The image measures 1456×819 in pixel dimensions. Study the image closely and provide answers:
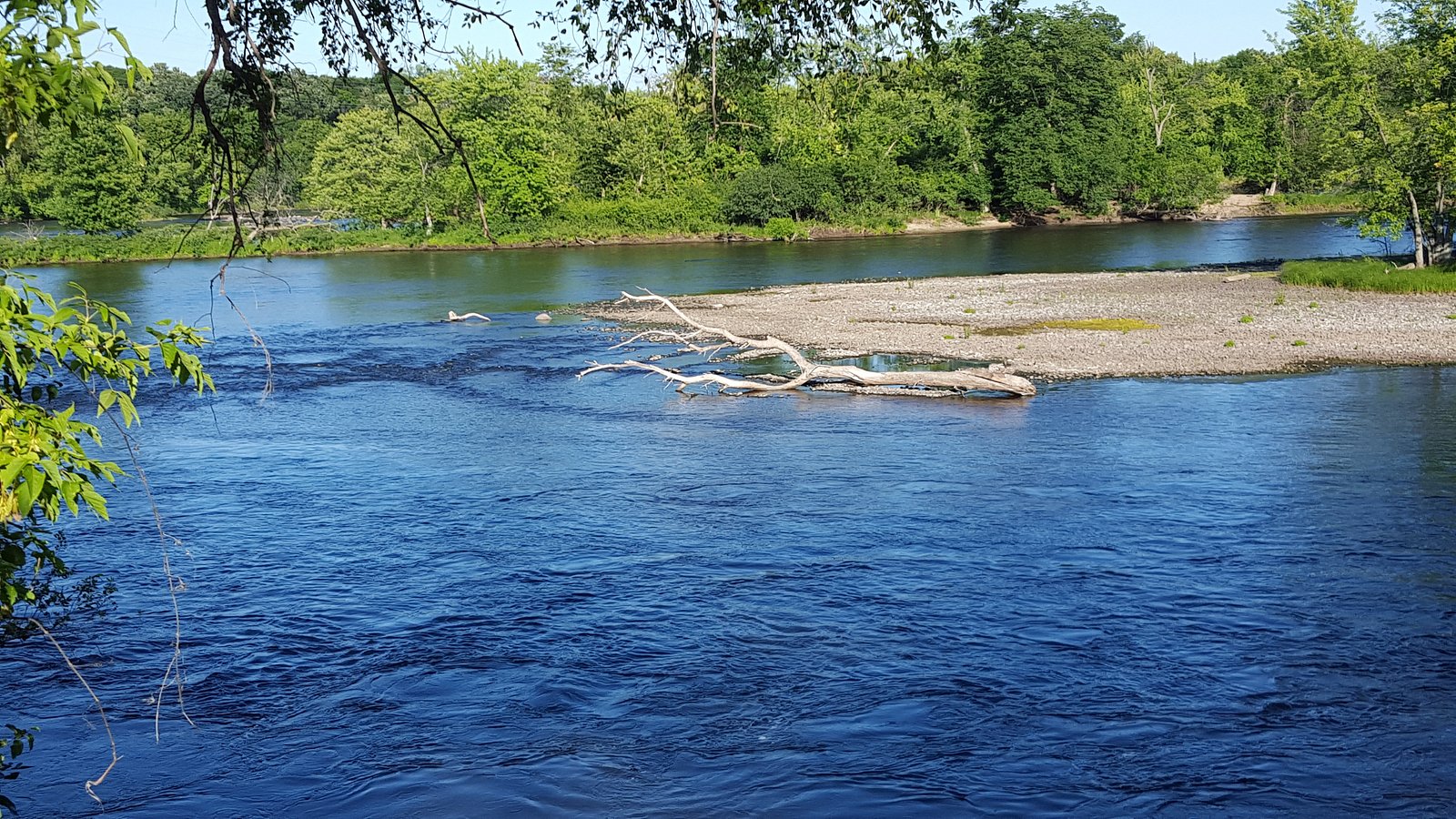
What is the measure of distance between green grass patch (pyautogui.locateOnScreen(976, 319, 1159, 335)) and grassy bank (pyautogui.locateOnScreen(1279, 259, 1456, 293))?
935 centimetres

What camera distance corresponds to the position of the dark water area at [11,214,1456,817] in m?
11.4

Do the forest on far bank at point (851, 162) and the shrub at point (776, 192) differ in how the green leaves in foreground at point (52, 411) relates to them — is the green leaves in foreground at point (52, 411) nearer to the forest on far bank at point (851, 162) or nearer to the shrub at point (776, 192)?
the forest on far bank at point (851, 162)

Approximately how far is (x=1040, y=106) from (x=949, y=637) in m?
94.9

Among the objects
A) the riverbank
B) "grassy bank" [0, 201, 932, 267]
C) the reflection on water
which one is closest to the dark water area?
the reflection on water

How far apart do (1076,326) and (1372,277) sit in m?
11.6

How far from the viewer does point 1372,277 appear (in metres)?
43.0

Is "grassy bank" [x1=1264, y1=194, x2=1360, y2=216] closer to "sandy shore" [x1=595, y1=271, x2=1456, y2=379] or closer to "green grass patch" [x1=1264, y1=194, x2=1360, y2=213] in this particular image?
"green grass patch" [x1=1264, y1=194, x2=1360, y2=213]

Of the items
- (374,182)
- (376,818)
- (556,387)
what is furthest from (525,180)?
(376,818)

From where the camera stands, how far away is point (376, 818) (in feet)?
35.9

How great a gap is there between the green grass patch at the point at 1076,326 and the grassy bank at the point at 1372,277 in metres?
9.35

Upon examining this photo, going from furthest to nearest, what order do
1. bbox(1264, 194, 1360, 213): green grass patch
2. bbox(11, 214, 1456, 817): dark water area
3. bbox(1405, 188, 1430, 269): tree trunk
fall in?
bbox(1264, 194, 1360, 213): green grass patch < bbox(1405, 188, 1430, 269): tree trunk < bbox(11, 214, 1456, 817): dark water area

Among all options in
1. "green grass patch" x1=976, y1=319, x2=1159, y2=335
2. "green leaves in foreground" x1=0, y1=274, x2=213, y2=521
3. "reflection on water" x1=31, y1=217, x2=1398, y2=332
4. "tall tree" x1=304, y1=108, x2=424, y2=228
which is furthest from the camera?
"tall tree" x1=304, y1=108, x2=424, y2=228

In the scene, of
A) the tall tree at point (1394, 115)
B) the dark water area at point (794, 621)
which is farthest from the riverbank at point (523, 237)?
the dark water area at point (794, 621)

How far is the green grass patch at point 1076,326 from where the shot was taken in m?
39.1
